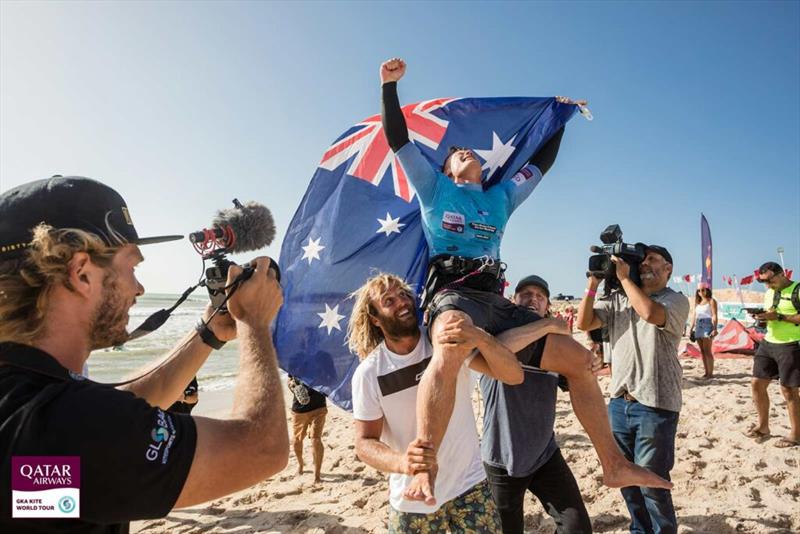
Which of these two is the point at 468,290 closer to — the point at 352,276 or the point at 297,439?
the point at 352,276

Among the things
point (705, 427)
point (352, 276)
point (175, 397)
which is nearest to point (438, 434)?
point (175, 397)

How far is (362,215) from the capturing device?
4.88 m

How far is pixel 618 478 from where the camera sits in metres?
2.80

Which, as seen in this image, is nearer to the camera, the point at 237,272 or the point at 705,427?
the point at 237,272

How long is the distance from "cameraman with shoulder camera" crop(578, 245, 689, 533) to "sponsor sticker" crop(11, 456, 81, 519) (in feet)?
12.2

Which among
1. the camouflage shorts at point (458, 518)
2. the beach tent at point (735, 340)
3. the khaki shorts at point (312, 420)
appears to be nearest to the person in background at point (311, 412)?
the khaki shorts at point (312, 420)

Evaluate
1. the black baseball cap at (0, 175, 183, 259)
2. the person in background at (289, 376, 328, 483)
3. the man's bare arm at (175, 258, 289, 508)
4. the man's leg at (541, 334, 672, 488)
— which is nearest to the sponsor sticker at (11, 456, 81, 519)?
the man's bare arm at (175, 258, 289, 508)

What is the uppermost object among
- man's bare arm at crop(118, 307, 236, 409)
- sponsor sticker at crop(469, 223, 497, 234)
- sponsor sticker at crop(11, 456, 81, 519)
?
sponsor sticker at crop(469, 223, 497, 234)

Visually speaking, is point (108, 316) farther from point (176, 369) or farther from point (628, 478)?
point (628, 478)

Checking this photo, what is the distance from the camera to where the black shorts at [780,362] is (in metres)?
6.08

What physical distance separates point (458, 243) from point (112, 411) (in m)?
2.40

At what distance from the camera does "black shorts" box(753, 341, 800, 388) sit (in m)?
6.08

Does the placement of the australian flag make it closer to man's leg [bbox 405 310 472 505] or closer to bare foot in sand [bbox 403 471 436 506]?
man's leg [bbox 405 310 472 505]

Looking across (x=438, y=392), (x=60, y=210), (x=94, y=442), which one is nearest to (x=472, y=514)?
(x=438, y=392)
